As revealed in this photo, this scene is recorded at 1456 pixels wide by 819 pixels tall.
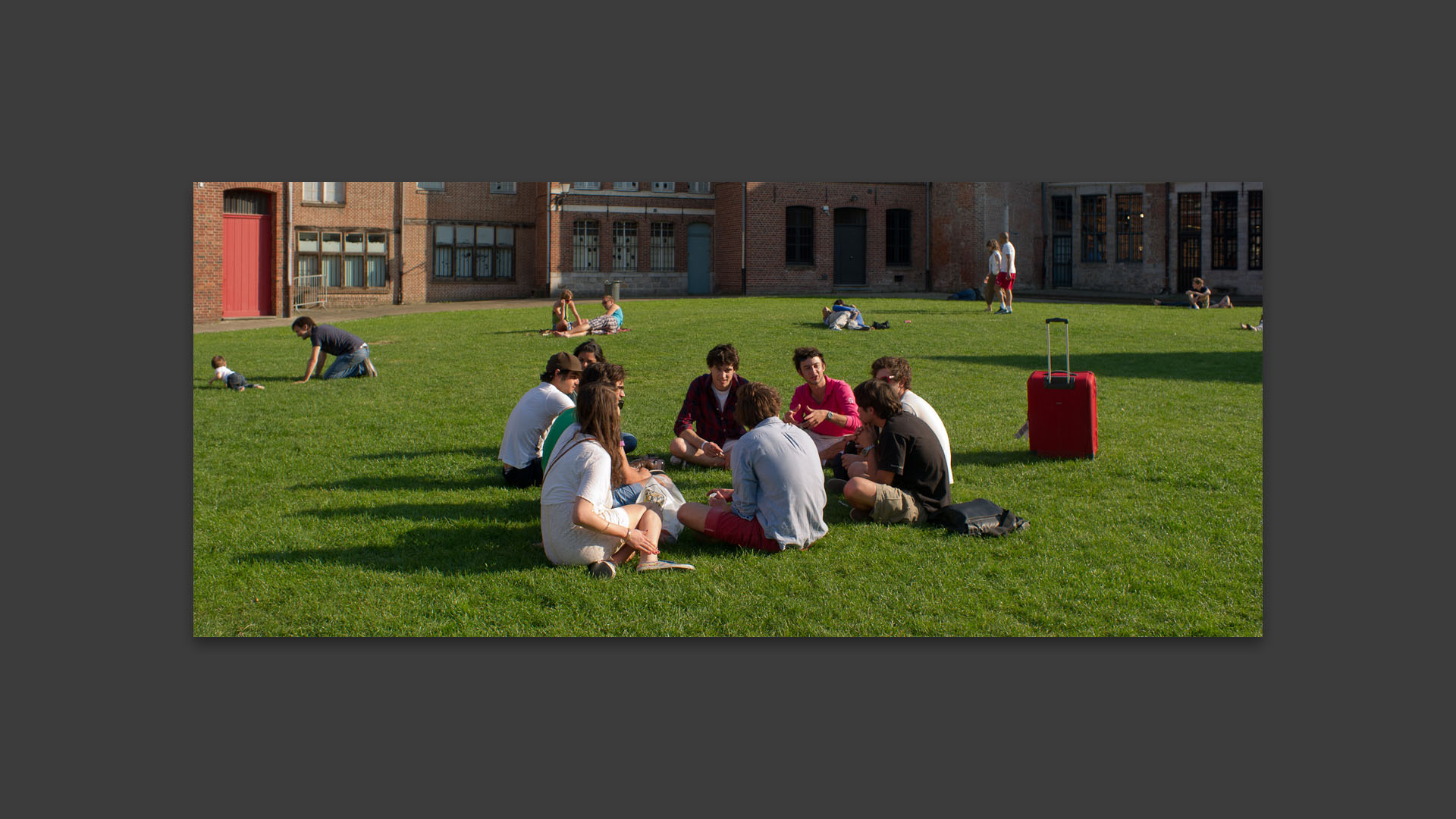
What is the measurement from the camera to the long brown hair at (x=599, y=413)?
22.7 ft

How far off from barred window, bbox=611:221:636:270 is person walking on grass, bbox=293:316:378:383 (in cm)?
1730

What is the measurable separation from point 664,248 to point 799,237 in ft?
19.0

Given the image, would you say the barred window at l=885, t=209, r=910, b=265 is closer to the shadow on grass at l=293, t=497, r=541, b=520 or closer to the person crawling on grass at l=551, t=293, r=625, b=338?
the person crawling on grass at l=551, t=293, r=625, b=338

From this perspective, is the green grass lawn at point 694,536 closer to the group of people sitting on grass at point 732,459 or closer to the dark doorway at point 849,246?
the group of people sitting on grass at point 732,459

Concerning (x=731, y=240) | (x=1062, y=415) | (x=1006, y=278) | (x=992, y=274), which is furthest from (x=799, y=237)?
(x=1062, y=415)

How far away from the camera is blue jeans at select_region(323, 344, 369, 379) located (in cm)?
1648

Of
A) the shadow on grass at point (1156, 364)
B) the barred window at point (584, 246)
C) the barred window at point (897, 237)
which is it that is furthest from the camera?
the barred window at point (584, 246)

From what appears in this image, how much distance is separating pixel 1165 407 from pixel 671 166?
8397 mm

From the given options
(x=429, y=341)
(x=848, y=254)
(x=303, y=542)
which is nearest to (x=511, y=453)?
(x=303, y=542)

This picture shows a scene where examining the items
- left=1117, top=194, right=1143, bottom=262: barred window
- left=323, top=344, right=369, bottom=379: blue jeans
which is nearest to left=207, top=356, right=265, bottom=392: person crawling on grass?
left=323, top=344, right=369, bottom=379: blue jeans

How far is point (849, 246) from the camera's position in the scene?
31.1 metres

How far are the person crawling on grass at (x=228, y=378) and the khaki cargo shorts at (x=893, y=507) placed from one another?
32.8 ft

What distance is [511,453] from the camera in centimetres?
933

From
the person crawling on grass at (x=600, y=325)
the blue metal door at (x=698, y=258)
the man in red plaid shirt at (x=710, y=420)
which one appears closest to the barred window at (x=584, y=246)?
the blue metal door at (x=698, y=258)
